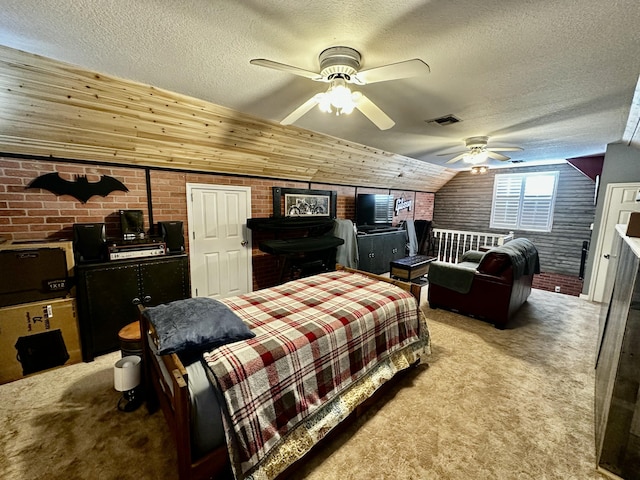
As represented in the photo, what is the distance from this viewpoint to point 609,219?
3.86 m

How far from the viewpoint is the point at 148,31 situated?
4.66ft

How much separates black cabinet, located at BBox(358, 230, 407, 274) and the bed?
8.72 feet

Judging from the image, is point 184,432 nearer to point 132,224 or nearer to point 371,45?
point 371,45

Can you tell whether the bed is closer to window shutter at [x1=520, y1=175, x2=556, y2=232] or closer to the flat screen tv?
the flat screen tv

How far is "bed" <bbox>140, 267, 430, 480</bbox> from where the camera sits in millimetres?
1172

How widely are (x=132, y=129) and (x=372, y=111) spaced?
7.48ft

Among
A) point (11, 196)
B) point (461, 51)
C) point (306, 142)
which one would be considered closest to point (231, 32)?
point (461, 51)

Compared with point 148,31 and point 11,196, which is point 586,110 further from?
point 11,196

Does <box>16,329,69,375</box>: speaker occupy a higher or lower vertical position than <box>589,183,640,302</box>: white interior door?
lower

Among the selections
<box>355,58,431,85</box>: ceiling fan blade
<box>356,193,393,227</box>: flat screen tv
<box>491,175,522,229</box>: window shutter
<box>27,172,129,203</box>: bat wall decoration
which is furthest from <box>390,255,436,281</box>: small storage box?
<box>27,172,129,203</box>: bat wall decoration

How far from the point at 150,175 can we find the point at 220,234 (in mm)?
1107

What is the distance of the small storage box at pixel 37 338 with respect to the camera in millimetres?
2061

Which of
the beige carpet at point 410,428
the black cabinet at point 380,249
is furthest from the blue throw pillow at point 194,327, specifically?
the black cabinet at point 380,249

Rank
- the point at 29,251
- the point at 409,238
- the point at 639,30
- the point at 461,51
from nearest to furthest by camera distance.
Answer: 1. the point at 639,30
2. the point at 461,51
3. the point at 29,251
4. the point at 409,238
